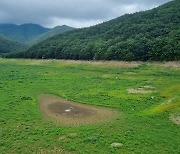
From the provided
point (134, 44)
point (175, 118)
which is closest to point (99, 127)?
point (175, 118)

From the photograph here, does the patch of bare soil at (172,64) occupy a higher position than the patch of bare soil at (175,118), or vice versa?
the patch of bare soil at (172,64)

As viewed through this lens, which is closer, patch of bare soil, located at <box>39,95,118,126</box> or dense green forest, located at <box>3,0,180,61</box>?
patch of bare soil, located at <box>39,95,118,126</box>

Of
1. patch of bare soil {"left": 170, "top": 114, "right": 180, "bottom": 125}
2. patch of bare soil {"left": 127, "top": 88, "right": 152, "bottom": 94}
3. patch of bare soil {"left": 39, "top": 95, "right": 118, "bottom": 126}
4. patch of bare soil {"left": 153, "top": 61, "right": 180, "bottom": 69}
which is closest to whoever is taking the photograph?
patch of bare soil {"left": 170, "top": 114, "right": 180, "bottom": 125}

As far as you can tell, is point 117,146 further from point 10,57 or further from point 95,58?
point 10,57

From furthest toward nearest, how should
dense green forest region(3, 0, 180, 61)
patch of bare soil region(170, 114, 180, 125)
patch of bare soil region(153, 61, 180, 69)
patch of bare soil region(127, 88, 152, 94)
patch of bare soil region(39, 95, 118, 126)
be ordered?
dense green forest region(3, 0, 180, 61) → patch of bare soil region(153, 61, 180, 69) → patch of bare soil region(127, 88, 152, 94) → patch of bare soil region(39, 95, 118, 126) → patch of bare soil region(170, 114, 180, 125)

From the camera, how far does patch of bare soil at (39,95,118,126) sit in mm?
33938

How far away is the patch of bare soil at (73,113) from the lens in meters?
33.9

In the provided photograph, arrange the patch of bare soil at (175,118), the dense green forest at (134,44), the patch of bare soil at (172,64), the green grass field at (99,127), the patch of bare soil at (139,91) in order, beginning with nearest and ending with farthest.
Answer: the green grass field at (99,127)
the patch of bare soil at (175,118)
the patch of bare soil at (139,91)
the patch of bare soil at (172,64)
the dense green forest at (134,44)

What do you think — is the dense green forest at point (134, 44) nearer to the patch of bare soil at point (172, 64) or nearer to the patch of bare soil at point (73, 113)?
the patch of bare soil at point (172, 64)

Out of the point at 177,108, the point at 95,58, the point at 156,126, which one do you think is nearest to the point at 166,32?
the point at 95,58

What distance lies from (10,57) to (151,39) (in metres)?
107

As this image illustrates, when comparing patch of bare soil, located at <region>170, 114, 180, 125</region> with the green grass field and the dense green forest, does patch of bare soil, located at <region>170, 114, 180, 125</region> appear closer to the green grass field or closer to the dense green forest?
the green grass field

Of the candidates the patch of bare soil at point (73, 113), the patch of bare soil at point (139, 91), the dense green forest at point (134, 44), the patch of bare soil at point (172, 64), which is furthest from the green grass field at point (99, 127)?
the dense green forest at point (134, 44)

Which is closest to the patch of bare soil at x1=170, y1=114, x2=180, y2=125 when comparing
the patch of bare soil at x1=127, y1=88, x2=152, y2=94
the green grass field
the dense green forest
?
the green grass field
